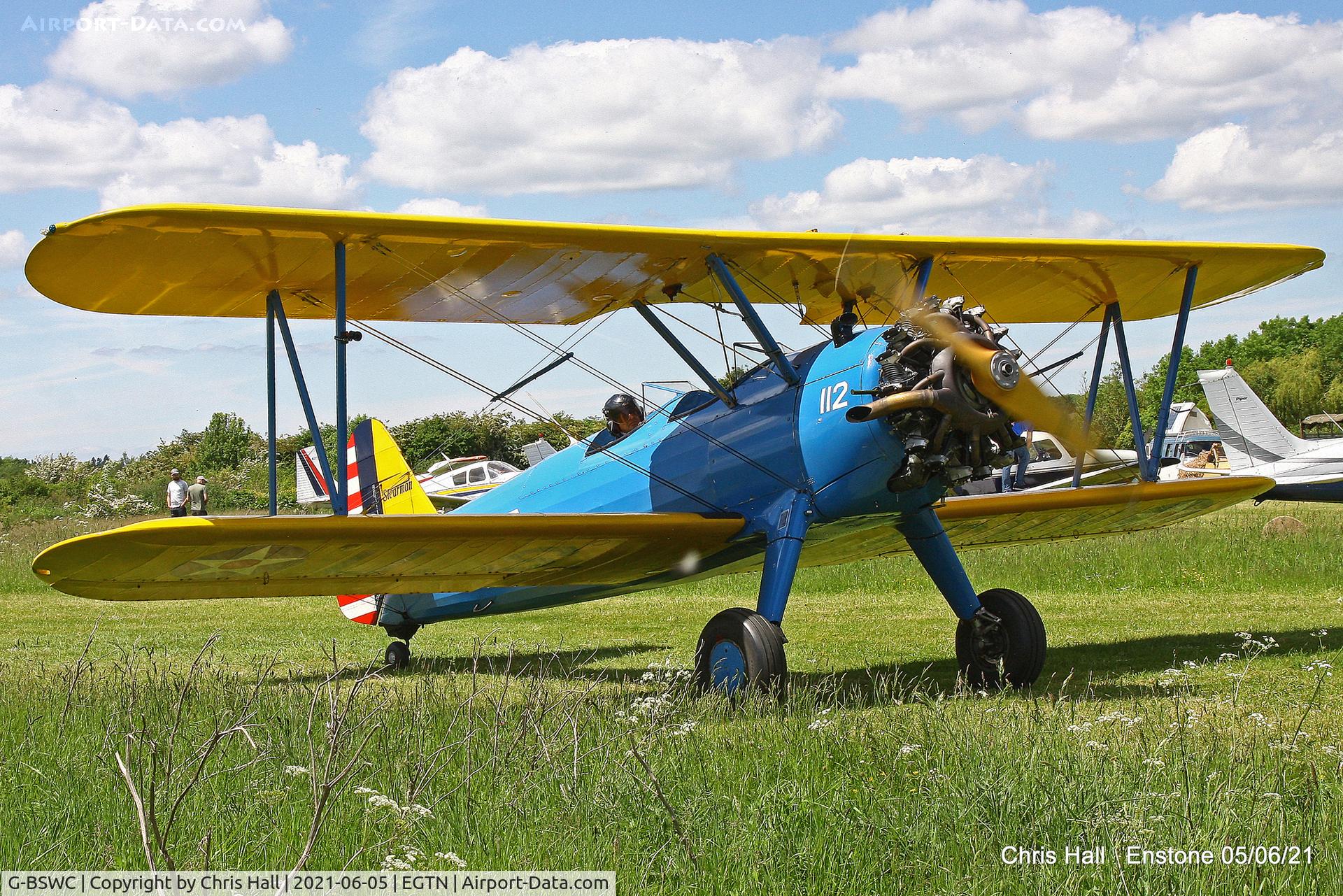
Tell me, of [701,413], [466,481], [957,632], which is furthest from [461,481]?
[957,632]

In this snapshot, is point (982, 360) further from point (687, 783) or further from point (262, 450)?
point (262, 450)

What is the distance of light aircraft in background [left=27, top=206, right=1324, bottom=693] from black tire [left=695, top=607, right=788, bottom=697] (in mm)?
17

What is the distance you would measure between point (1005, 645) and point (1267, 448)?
61.0 feet

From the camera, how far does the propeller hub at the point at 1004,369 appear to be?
6594mm

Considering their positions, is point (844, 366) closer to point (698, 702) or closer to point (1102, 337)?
point (698, 702)

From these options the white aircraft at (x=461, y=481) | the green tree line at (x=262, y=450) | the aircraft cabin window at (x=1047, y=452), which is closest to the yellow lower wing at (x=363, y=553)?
the green tree line at (x=262, y=450)

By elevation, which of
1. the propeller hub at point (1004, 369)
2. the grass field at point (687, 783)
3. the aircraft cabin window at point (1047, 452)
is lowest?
the grass field at point (687, 783)

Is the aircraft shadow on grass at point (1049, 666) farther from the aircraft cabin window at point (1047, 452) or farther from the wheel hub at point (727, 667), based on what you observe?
the aircraft cabin window at point (1047, 452)

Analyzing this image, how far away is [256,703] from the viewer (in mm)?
5332

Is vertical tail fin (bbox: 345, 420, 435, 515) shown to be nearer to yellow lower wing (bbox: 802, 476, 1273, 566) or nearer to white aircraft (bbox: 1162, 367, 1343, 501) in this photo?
yellow lower wing (bbox: 802, 476, 1273, 566)

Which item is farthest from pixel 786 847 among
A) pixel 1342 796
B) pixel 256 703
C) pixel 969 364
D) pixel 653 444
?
pixel 653 444

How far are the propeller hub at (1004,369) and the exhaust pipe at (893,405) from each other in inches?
14.1

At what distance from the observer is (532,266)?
7.86 metres

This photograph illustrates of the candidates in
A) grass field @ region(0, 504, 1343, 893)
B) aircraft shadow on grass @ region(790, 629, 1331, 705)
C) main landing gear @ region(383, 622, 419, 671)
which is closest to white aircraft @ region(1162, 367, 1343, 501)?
aircraft shadow on grass @ region(790, 629, 1331, 705)
